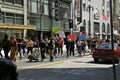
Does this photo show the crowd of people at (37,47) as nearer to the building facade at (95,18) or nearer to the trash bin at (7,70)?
the trash bin at (7,70)

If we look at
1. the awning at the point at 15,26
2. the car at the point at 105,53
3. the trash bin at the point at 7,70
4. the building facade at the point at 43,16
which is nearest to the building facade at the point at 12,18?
the awning at the point at 15,26

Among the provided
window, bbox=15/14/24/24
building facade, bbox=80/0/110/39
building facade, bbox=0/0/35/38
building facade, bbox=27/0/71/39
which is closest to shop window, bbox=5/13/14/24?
building facade, bbox=0/0/35/38

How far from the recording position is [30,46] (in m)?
32.2

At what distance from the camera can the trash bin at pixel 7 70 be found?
1180 cm

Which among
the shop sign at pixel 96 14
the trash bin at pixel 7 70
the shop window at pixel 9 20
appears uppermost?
the shop sign at pixel 96 14

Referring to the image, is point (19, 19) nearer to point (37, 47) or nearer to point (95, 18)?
point (37, 47)

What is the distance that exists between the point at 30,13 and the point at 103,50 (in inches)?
869

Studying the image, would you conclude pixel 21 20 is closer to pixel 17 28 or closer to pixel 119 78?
pixel 17 28

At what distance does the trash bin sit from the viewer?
11805mm

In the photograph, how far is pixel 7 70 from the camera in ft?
39.5

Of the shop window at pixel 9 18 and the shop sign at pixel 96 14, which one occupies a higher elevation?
the shop sign at pixel 96 14

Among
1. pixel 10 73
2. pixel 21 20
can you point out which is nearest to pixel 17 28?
pixel 21 20

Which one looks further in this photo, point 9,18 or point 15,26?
point 9,18

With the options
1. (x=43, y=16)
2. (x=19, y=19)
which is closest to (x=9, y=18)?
(x=19, y=19)
